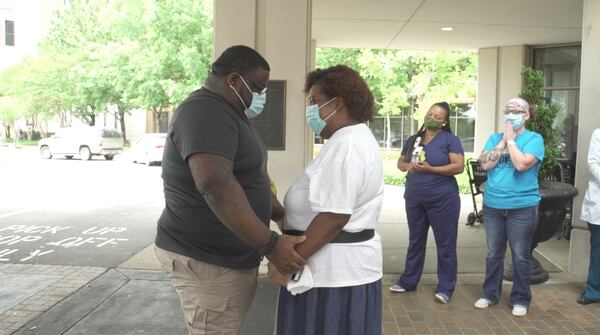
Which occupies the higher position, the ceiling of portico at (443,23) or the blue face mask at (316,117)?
the ceiling of portico at (443,23)

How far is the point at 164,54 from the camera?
24.7m

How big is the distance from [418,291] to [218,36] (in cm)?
327

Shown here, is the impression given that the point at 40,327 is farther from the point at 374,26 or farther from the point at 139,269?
the point at 374,26

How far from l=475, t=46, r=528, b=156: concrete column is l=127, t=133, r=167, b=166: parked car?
45.9 ft

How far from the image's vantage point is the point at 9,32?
163ft

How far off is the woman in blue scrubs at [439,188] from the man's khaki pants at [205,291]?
283 cm

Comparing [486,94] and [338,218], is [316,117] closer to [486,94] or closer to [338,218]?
[338,218]

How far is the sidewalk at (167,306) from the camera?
4398 millimetres

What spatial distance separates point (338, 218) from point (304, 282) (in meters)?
0.32

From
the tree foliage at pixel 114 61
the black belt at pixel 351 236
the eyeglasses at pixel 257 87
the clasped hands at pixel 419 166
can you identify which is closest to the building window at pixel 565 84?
the clasped hands at pixel 419 166

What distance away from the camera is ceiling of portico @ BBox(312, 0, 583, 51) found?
8.06 meters

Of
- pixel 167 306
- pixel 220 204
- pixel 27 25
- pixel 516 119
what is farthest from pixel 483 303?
pixel 27 25

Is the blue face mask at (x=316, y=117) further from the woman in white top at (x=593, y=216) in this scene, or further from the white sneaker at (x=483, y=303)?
the woman in white top at (x=593, y=216)

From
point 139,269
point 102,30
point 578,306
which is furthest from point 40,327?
point 102,30
